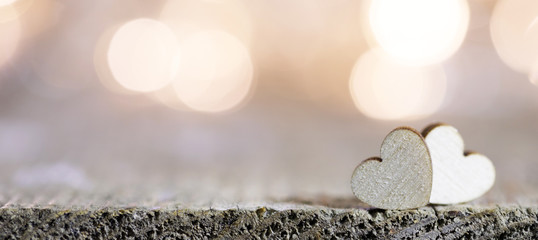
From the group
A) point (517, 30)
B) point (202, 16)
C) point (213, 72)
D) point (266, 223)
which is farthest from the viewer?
point (213, 72)

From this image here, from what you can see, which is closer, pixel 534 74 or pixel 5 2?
pixel 5 2

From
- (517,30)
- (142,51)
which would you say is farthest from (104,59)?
(517,30)

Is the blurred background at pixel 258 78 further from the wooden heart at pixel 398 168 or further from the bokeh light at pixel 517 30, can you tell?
the wooden heart at pixel 398 168

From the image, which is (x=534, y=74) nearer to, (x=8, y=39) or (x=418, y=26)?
(x=418, y=26)

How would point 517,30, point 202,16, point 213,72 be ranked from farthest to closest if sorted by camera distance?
point 213,72 < point 202,16 < point 517,30

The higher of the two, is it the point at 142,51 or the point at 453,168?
the point at 142,51

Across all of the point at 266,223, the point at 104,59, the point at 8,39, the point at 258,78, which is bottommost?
the point at 266,223

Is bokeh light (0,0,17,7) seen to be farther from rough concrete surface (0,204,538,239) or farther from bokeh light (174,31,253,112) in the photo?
rough concrete surface (0,204,538,239)
